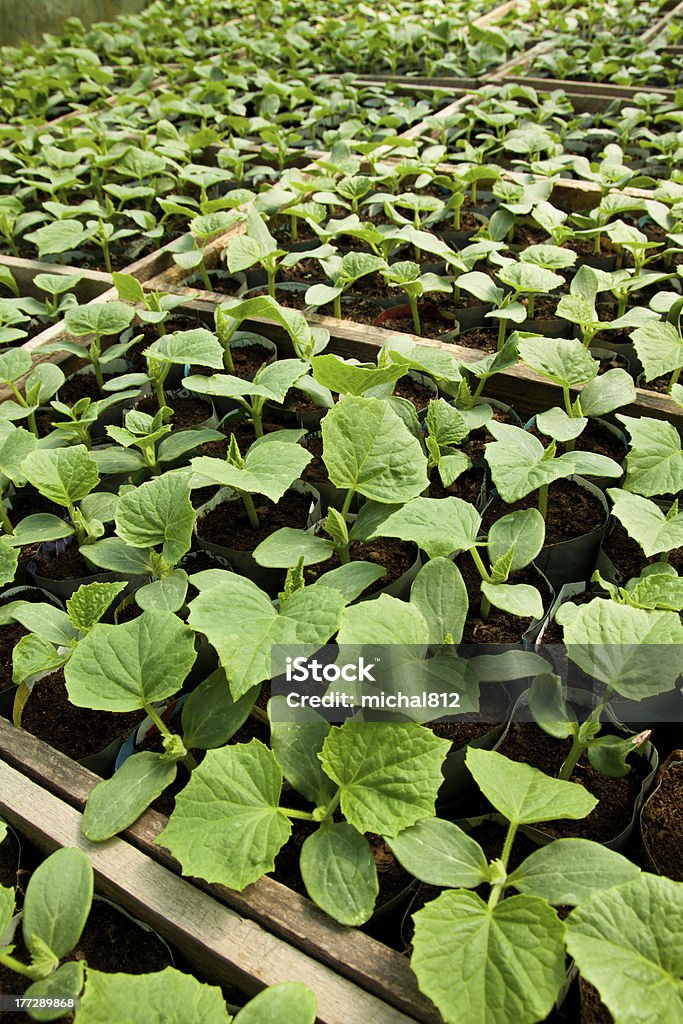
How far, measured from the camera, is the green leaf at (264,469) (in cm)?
100

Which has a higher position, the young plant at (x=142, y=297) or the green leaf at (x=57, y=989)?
the young plant at (x=142, y=297)

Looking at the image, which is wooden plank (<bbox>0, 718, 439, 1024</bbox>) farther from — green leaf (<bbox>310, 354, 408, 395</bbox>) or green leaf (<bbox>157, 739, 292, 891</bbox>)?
green leaf (<bbox>310, 354, 408, 395</bbox>)

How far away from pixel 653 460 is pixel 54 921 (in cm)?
95

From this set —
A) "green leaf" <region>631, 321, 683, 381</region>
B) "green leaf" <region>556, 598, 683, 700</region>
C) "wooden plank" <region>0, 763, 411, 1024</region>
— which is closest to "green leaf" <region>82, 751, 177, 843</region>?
"wooden plank" <region>0, 763, 411, 1024</region>

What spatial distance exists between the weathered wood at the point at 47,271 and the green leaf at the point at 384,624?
4.55 feet

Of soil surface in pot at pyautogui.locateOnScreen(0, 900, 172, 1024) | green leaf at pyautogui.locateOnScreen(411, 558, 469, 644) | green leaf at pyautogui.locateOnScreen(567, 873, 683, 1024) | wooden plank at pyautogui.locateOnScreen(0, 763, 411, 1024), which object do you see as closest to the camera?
green leaf at pyautogui.locateOnScreen(567, 873, 683, 1024)

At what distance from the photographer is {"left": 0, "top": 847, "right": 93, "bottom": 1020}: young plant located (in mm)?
716

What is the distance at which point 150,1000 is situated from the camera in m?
0.62

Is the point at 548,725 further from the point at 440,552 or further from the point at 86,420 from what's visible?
the point at 86,420

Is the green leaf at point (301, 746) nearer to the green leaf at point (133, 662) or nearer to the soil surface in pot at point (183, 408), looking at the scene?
the green leaf at point (133, 662)

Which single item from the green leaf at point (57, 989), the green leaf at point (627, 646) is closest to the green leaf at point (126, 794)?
the green leaf at point (57, 989)

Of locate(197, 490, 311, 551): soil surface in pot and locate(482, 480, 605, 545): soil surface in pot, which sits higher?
locate(482, 480, 605, 545): soil surface in pot

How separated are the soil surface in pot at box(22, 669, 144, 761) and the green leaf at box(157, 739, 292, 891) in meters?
0.24

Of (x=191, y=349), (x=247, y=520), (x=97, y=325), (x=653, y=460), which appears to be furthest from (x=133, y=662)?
(x=97, y=325)
